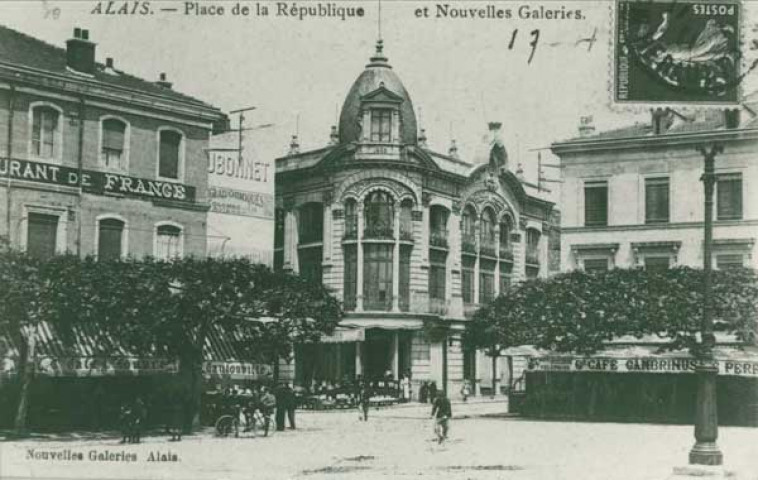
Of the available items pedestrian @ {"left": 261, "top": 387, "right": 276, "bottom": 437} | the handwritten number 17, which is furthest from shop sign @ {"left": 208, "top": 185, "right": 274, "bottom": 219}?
the handwritten number 17

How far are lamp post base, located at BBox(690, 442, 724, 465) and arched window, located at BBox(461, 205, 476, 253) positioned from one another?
36.3 feet

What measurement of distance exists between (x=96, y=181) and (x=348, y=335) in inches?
368

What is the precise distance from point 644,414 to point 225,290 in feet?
36.2

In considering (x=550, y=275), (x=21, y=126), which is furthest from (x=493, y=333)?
(x=21, y=126)

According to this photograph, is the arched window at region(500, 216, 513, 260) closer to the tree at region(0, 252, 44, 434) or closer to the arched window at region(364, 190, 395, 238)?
the arched window at region(364, 190, 395, 238)

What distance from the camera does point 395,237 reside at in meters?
28.5

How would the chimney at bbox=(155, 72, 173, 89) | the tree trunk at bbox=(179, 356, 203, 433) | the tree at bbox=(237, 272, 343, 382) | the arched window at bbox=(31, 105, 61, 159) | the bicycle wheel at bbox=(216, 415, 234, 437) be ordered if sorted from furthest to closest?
the tree at bbox=(237, 272, 343, 382) → the tree trunk at bbox=(179, 356, 203, 433) → the bicycle wheel at bbox=(216, 415, 234, 437) → the arched window at bbox=(31, 105, 61, 159) → the chimney at bbox=(155, 72, 173, 89)

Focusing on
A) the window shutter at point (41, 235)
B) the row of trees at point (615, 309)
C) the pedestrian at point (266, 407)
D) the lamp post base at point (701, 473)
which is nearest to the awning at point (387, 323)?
the row of trees at point (615, 309)

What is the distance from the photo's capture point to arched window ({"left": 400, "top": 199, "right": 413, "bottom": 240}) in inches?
1113

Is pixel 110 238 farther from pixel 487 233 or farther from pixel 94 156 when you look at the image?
pixel 487 233

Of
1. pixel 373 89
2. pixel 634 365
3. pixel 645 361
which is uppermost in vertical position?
pixel 373 89

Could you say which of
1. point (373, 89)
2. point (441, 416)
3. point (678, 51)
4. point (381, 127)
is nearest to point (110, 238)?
point (373, 89)

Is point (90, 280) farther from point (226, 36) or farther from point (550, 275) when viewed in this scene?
point (550, 275)

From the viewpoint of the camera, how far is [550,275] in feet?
88.6
